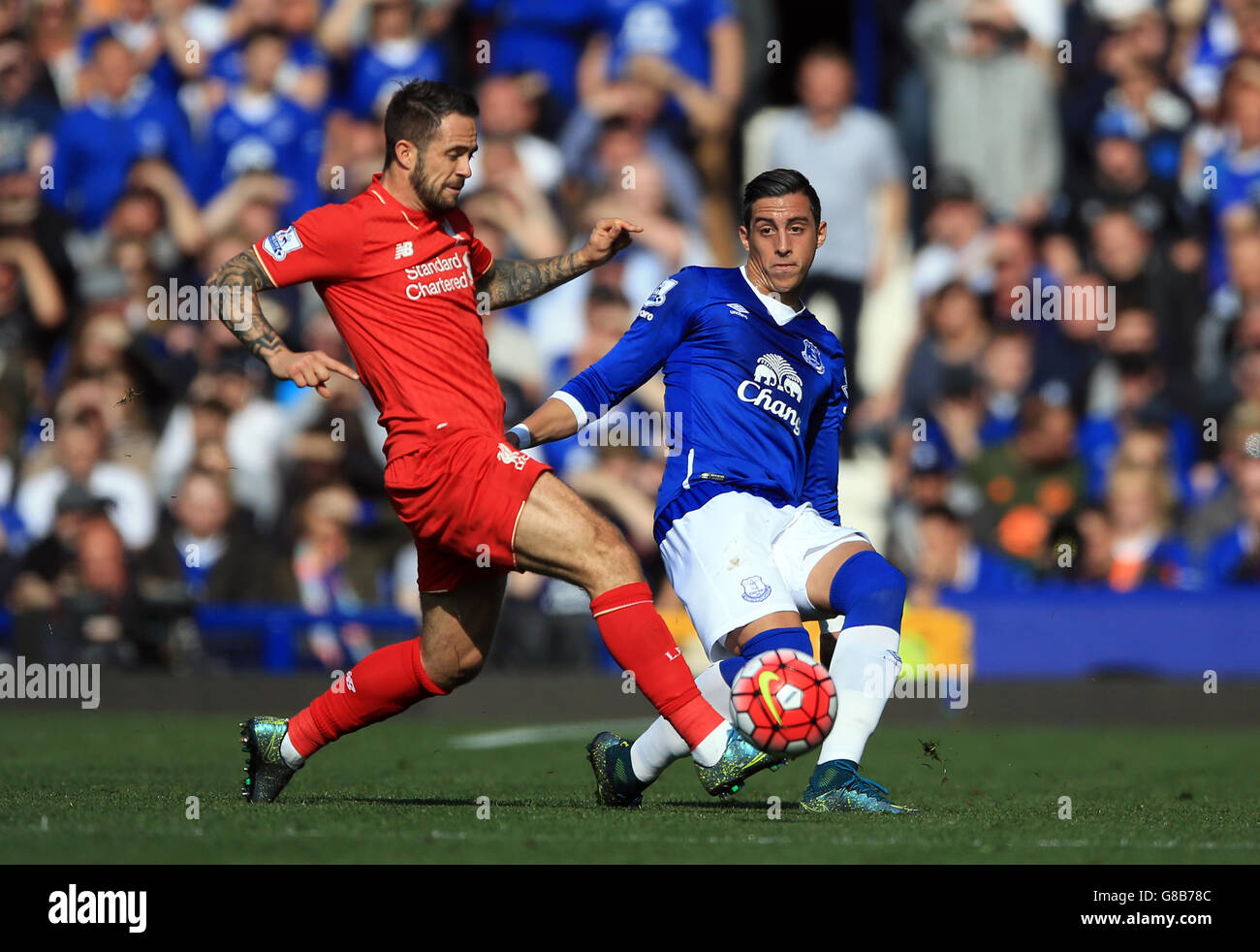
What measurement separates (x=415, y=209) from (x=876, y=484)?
7.22m

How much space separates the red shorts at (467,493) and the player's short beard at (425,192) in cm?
88

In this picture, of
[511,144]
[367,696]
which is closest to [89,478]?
[511,144]

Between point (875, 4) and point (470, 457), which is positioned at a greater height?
point (875, 4)

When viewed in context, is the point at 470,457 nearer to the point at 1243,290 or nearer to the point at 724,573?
the point at 724,573

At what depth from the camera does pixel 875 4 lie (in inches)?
627

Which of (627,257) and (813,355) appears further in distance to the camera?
(627,257)

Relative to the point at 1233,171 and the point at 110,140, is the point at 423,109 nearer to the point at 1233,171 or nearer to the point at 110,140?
the point at 1233,171

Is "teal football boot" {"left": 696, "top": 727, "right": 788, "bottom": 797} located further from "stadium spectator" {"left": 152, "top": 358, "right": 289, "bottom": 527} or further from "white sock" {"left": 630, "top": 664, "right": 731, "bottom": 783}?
"stadium spectator" {"left": 152, "top": 358, "right": 289, "bottom": 527}

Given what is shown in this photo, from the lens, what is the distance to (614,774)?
22.7 feet

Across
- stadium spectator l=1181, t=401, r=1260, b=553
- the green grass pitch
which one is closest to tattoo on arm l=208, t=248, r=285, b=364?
the green grass pitch

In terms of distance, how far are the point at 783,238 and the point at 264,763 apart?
8.90 ft

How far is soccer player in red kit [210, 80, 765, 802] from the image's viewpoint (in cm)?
627

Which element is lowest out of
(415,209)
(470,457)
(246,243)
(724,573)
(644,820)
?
(644,820)

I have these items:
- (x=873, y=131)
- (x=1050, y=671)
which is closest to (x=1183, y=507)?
(x=1050, y=671)
